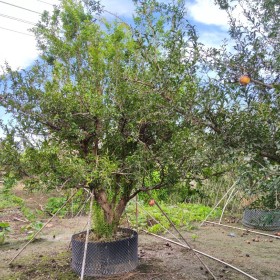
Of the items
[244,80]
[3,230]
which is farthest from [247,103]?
[3,230]

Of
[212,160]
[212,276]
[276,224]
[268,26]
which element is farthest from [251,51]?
[276,224]

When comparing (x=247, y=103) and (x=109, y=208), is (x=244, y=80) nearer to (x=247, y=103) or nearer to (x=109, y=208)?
(x=247, y=103)

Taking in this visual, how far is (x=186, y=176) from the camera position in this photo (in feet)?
11.4

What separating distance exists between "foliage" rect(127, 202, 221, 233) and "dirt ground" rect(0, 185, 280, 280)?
0.32 metres

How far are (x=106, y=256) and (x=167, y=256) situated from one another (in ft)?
3.50

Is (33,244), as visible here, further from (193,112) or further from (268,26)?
(268,26)

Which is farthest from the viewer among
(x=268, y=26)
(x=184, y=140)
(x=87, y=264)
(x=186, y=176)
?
(x=87, y=264)

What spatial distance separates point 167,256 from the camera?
4457mm

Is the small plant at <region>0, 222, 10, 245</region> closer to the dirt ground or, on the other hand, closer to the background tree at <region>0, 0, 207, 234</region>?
the dirt ground

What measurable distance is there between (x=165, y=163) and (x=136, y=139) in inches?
14.3

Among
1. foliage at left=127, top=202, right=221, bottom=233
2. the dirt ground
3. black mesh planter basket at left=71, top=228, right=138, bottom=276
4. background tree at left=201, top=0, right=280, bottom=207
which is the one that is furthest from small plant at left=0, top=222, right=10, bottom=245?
background tree at left=201, top=0, right=280, bottom=207

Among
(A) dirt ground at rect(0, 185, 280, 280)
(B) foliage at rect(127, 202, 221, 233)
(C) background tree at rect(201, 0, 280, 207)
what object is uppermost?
(C) background tree at rect(201, 0, 280, 207)

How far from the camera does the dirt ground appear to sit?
149 inches

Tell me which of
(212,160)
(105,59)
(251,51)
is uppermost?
(105,59)
